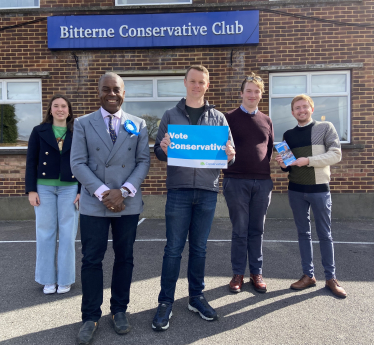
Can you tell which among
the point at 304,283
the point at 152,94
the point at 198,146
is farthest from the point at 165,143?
the point at 152,94

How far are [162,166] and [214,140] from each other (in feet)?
16.3

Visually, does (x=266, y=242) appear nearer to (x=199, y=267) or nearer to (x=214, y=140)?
(x=199, y=267)

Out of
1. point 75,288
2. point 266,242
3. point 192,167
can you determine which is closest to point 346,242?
point 266,242

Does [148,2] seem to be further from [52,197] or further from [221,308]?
[221,308]

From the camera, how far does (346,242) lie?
17.6 ft

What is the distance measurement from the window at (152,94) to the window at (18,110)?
2.17 metres

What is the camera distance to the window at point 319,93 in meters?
7.58

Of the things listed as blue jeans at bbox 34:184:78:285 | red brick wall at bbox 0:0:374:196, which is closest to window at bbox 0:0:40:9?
red brick wall at bbox 0:0:374:196

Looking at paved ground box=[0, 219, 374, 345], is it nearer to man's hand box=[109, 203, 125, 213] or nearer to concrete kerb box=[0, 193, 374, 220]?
man's hand box=[109, 203, 125, 213]

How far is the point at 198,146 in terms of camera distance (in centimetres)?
282

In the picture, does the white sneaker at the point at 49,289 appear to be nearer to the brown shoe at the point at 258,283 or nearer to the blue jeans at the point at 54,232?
the blue jeans at the point at 54,232

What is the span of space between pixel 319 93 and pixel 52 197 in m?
6.37

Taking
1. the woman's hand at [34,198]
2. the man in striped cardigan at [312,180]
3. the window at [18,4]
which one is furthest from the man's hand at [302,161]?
the window at [18,4]

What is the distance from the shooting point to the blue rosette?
2.67 meters
